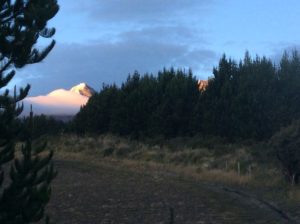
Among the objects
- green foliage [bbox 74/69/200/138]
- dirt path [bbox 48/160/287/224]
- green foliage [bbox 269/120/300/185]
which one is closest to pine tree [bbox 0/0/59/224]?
dirt path [bbox 48/160/287/224]

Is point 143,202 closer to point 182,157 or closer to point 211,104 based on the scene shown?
point 182,157

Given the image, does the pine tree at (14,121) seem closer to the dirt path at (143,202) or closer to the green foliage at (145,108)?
the dirt path at (143,202)

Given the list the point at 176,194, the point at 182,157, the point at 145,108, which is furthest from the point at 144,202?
the point at 145,108

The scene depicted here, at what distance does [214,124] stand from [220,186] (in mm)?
28324

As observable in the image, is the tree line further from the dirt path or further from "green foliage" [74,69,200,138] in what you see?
the dirt path

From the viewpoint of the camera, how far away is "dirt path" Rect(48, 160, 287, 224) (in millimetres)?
15758

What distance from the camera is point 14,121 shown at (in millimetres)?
8359

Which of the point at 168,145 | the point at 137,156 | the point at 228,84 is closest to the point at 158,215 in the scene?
the point at 137,156

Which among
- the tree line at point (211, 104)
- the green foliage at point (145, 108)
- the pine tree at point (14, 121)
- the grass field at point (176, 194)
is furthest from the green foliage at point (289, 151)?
the green foliage at point (145, 108)

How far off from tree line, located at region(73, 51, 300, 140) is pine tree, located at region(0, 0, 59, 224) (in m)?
42.9

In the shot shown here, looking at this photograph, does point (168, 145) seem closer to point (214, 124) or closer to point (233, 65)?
point (214, 124)

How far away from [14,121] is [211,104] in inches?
1803

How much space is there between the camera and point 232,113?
170 feet

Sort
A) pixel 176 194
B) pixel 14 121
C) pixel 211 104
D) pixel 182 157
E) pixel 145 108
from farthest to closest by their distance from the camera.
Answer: pixel 145 108, pixel 211 104, pixel 182 157, pixel 176 194, pixel 14 121
